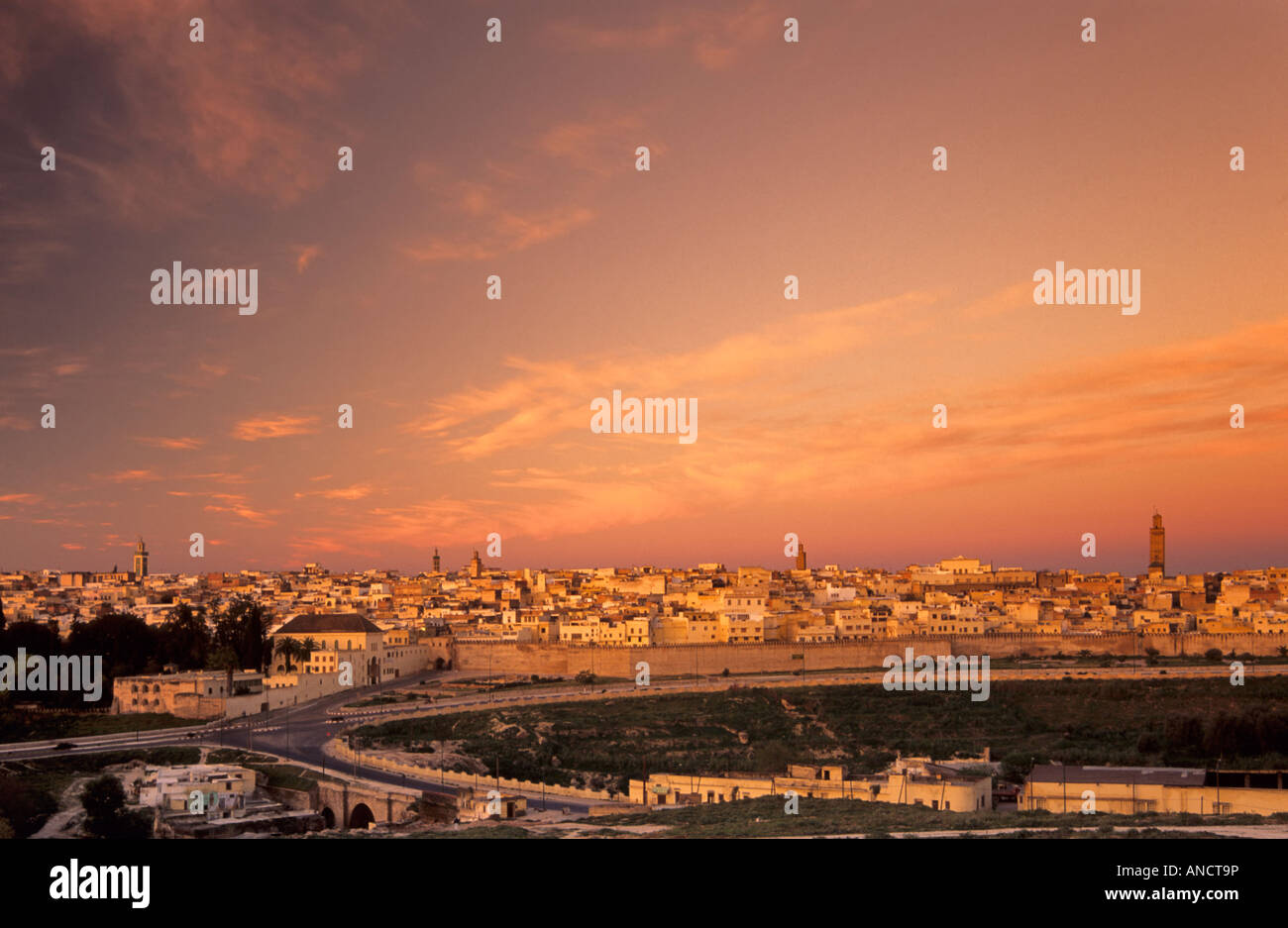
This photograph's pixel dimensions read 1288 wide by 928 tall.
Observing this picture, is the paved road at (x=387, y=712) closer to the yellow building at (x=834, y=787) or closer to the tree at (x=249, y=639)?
the yellow building at (x=834, y=787)

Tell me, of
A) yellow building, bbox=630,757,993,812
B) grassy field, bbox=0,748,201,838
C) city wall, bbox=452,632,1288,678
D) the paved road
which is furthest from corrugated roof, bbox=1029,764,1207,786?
city wall, bbox=452,632,1288,678

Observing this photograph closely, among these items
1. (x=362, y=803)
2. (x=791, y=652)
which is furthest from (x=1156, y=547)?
(x=362, y=803)

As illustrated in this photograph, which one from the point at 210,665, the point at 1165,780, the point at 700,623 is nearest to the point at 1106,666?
the point at 700,623

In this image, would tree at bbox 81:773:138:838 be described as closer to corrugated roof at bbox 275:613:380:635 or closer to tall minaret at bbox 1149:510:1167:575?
corrugated roof at bbox 275:613:380:635

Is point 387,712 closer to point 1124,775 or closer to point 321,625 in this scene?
point 321,625
